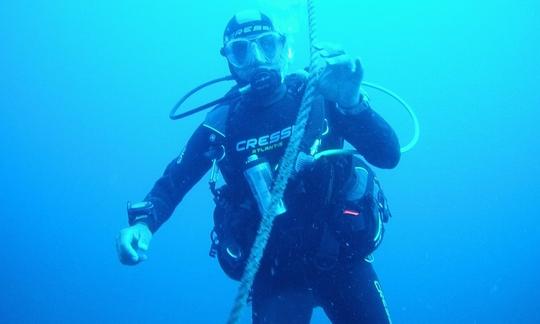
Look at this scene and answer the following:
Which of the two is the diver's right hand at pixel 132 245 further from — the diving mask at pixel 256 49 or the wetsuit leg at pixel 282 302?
the diving mask at pixel 256 49

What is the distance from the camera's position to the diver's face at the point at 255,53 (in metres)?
3.24

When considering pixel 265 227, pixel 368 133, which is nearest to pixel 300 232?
pixel 368 133

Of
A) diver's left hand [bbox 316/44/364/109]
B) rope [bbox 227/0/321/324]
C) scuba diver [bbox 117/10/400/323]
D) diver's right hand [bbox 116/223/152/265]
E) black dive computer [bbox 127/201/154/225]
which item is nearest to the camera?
rope [bbox 227/0/321/324]

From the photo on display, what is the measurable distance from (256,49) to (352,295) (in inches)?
70.0

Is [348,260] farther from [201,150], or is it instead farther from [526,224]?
[526,224]

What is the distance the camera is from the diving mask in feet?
10.7

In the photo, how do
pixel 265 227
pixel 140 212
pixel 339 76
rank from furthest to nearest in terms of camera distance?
pixel 140 212 → pixel 339 76 → pixel 265 227

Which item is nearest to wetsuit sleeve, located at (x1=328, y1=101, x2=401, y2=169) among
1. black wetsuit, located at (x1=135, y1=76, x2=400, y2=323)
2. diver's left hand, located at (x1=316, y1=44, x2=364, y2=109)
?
black wetsuit, located at (x1=135, y1=76, x2=400, y2=323)

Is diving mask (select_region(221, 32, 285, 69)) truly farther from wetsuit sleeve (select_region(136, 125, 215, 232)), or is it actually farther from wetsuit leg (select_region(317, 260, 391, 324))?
wetsuit leg (select_region(317, 260, 391, 324))

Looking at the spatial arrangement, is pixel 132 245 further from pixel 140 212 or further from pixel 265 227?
pixel 265 227

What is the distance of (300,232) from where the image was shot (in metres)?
2.90

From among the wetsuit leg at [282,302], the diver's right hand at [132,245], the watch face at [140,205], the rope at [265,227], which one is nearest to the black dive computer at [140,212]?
the watch face at [140,205]

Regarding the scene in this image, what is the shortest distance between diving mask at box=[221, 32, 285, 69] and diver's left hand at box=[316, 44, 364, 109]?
817 mm

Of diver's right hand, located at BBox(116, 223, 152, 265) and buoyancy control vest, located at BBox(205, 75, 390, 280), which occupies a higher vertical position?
diver's right hand, located at BBox(116, 223, 152, 265)
